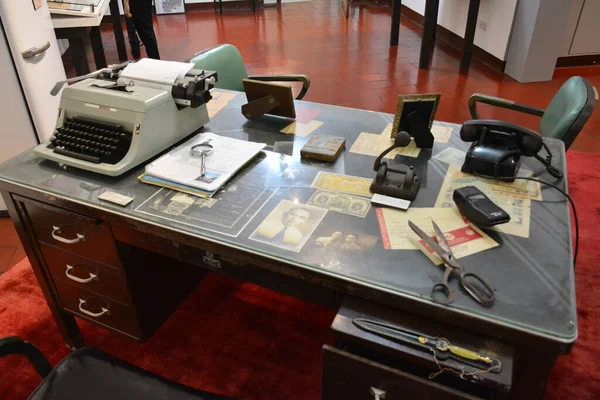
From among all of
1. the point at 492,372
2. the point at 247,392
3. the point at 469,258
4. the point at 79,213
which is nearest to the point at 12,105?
the point at 79,213

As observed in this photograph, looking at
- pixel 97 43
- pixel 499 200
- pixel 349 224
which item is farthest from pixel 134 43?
pixel 499 200

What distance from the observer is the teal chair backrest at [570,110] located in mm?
1635

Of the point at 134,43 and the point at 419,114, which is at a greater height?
the point at 419,114

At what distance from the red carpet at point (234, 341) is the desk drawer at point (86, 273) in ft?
1.28

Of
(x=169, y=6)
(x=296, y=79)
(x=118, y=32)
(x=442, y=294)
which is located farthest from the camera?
(x=169, y=6)

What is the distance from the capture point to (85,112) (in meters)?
1.51

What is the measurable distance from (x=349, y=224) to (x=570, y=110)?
1056 millimetres

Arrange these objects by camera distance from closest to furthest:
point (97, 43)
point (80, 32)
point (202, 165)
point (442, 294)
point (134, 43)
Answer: point (442, 294) < point (202, 165) < point (80, 32) < point (97, 43) < point (134, 43)

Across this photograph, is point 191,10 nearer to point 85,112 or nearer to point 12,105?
point 12,105

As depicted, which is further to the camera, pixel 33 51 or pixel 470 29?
pixel 470 29

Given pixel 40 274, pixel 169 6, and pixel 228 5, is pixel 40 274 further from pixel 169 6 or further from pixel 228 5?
pixel 228 5

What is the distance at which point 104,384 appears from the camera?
1.18 metres

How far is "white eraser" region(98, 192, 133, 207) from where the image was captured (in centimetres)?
129

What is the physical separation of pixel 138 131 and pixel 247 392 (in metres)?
0.98
